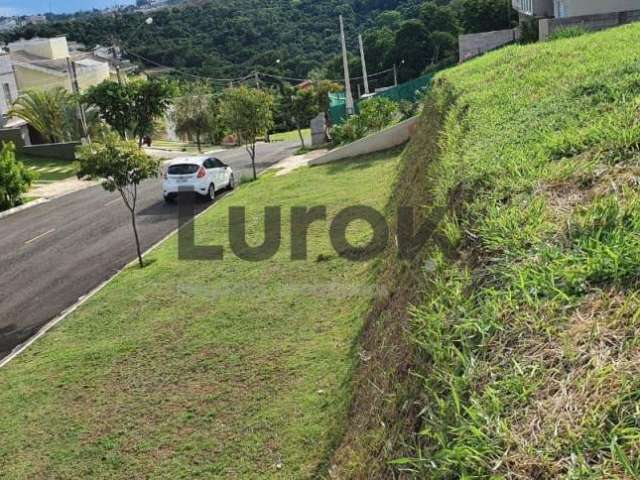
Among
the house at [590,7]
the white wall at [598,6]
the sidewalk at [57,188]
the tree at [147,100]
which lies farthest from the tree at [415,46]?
the sidewalk at [57,188]

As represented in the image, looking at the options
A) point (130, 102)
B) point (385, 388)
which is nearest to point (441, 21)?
point (130, 102)

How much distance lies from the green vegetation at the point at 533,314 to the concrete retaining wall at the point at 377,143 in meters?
15.7

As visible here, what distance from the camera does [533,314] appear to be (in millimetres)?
2912

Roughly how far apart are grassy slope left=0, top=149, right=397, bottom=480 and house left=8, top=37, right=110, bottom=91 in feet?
127

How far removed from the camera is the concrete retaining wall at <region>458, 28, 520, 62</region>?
34812mm

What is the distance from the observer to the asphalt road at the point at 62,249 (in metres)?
11.4

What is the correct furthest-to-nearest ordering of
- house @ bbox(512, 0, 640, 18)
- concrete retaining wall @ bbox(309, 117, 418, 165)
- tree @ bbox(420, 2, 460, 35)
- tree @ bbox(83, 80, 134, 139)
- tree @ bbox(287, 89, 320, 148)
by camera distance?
1. tree @ bbox(420, 2, 460, 35)
2. tree @ bbox(83, 80, 134, 139)
3. tree @ bbox(287, 89, 320, 148)
4. house @ bbox(512, 0, 640, 18)
5. concrete retaining wall @ bbox(309, 117, 418, 165)

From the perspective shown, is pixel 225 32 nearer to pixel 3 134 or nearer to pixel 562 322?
pixel 3 134

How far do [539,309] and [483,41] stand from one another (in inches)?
1422

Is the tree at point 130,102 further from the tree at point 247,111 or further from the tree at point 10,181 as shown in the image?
the tree at point 247,111

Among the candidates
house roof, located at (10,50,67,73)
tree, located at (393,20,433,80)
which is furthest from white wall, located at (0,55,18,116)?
tree, located at (393,20,433,80)

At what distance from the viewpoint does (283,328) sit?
8.20 m

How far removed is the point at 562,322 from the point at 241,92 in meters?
20.3

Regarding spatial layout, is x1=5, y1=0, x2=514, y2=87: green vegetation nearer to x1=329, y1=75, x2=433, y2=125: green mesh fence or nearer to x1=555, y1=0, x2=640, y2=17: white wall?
x1=329, y1=75, x2=433, y2=125: green mesh fence
